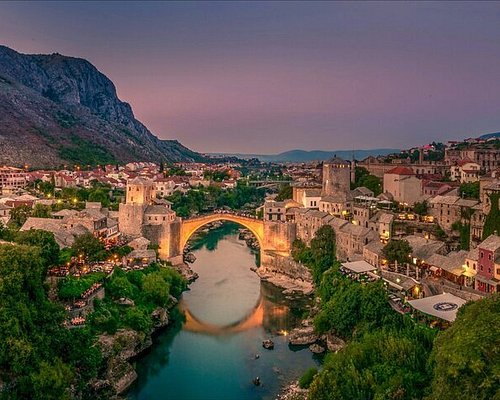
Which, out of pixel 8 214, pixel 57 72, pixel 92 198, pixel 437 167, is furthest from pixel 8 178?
pixel 57 72

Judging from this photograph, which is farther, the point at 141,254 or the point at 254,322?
Result: the point at 141,254

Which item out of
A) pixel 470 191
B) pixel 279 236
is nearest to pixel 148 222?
pixel 279 236

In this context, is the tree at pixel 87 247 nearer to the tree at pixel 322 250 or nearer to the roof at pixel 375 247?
the tree at pixel 322 250

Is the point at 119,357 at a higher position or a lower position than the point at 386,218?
lower

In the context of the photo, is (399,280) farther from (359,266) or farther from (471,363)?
(471,363)

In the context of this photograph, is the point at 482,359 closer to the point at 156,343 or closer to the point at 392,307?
the point at 392,307

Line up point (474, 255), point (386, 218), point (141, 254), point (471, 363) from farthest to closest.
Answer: point (386, 218) < point (141, 254) < point (474, 255) < point (471, 363)
